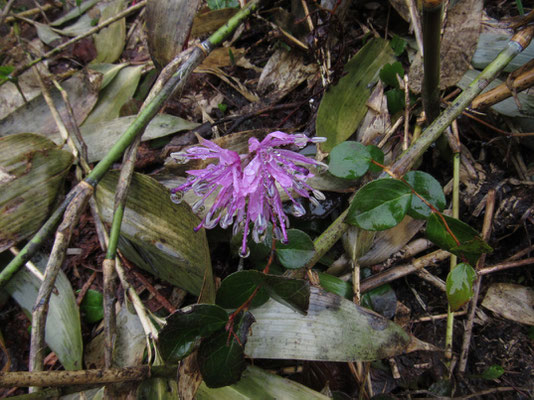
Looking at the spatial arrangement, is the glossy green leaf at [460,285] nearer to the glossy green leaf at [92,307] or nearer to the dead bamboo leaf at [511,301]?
the dead bamboo leaf at [511,301]

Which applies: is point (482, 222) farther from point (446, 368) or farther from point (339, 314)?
point (339, 314)

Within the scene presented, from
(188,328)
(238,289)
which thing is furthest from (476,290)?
(188,328)

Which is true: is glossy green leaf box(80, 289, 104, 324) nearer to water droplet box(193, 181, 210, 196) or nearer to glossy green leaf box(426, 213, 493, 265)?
water droplet box(193, 181, 210, 196)

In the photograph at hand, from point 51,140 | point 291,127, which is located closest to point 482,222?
point 291,127

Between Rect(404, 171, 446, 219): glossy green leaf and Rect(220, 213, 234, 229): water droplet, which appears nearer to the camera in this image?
Rect(220, 213, 234, 229): water droplet

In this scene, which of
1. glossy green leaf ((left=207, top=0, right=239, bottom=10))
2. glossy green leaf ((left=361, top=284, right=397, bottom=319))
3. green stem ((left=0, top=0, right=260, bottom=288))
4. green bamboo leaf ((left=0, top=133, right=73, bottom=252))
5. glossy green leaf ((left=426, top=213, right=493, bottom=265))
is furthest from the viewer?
glossy green leaf ((left=207, top=0, right=239, bottom=10))

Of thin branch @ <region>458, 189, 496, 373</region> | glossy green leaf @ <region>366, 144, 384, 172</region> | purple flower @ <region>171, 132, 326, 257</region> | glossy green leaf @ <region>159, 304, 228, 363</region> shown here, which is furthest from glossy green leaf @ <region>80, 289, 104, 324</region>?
thin branch @ <region>458, 189, 496, 373</region>
